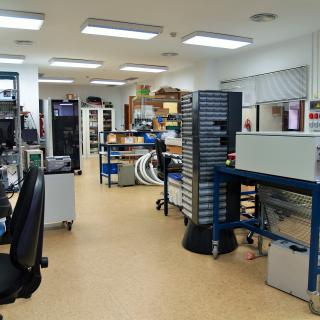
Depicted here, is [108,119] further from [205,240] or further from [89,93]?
[205,240]

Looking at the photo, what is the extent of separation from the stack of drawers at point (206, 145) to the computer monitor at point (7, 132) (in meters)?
3.82

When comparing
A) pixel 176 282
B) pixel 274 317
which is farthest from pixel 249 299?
pixel 176 282

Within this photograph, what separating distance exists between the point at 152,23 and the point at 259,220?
3.31 m

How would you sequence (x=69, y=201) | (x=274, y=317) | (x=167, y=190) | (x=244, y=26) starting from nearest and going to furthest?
1. (x=274, y=317)
2. (x=69, y=201)
3. (x=167, y=190)
4. (x=244, y=26)

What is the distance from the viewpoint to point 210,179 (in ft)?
11.7

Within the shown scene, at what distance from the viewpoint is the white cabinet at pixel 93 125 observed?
1338cm

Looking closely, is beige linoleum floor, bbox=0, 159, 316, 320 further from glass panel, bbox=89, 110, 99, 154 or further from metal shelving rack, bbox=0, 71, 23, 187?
glass panel, bbox=89, 110, 99, 154

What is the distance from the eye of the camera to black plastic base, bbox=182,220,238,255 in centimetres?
362

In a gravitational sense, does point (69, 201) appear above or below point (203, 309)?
above

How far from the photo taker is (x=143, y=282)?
9.82 ft

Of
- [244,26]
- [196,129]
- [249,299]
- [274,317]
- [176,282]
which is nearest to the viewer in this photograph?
[274,317]

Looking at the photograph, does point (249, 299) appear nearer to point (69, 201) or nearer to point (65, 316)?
point (65, 316)

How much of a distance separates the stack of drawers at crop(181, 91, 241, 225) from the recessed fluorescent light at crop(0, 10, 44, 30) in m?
2.62

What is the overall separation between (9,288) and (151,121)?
24.8 feet
